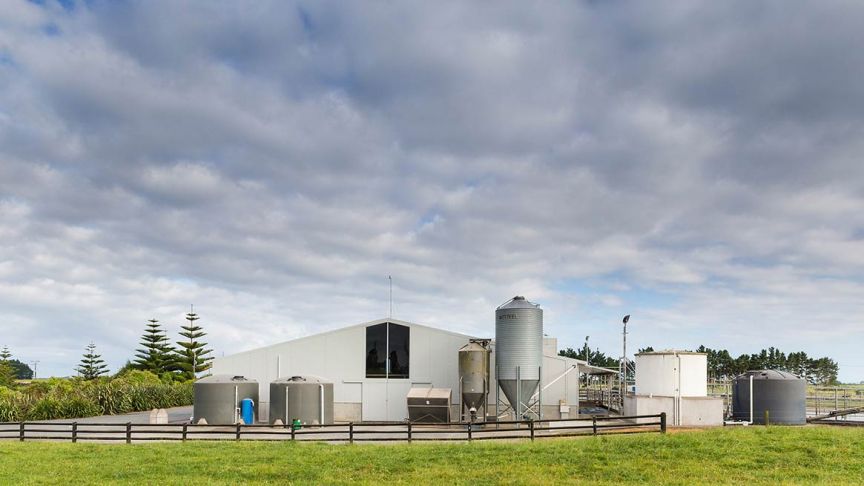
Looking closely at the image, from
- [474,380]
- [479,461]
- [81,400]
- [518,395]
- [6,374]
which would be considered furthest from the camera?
[6,374]

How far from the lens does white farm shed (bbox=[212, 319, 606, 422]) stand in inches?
1528

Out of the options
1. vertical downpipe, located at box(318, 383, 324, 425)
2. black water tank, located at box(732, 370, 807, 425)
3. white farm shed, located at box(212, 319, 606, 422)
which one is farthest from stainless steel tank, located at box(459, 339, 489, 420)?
black water tank, located at box(732, 370, 807, 425)

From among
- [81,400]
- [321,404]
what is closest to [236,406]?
[321,404]

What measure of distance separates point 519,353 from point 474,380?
284cm

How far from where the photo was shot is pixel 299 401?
35.1m

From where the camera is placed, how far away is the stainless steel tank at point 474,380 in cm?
3656

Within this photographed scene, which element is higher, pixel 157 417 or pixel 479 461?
pixel 479 461

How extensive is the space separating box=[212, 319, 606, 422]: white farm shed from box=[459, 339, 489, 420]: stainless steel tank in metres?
1.49

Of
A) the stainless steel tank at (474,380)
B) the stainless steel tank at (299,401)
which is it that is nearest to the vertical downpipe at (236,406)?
the stainless steel tank at (299,401)

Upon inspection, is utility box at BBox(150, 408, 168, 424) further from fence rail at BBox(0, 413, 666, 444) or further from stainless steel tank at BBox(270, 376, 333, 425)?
stainless steel tank at BBox(270, 376, 333, 425)

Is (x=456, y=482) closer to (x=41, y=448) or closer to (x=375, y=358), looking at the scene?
(x=41, y=448)

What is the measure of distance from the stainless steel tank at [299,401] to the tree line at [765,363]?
230ft

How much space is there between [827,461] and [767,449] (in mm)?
1953

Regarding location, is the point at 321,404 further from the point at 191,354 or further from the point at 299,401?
the point at 191,354
